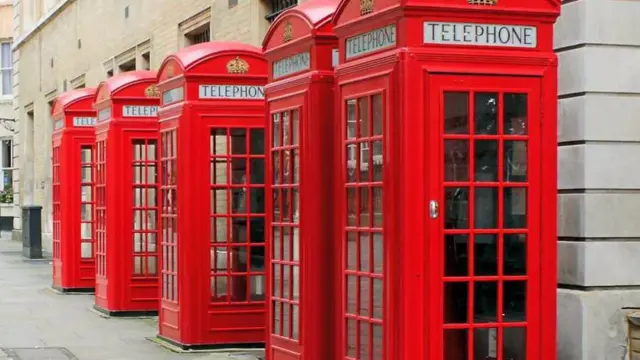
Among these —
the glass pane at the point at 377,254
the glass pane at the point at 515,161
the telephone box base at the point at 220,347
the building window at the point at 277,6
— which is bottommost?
the telephone box base at the point at 220,347

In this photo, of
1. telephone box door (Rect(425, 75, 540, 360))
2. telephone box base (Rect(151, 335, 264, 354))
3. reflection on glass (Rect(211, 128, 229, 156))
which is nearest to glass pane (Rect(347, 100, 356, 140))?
telephone box door (Rect(425, 75, 540, 360))

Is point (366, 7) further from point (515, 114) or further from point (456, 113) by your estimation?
point (515, 114)

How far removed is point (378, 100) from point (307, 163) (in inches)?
53.3

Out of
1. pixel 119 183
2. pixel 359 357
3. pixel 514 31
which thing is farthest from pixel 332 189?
pixel 119 183

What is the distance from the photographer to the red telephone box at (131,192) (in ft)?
48.4

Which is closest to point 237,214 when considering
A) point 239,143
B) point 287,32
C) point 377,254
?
point 239,143

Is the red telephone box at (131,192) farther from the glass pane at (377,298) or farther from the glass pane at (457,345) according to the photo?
the glass pane at (457,345)

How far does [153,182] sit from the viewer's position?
585 inches

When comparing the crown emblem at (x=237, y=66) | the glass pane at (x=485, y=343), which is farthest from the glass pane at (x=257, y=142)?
the glass pane at (x=485, y=343)

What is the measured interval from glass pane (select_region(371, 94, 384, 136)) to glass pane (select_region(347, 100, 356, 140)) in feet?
0.99

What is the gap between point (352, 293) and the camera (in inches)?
321

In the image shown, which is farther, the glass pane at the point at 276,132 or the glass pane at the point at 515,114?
the glass pane at the point at 276,132

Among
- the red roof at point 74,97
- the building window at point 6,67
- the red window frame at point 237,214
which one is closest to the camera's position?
the red window frame at point 237,214

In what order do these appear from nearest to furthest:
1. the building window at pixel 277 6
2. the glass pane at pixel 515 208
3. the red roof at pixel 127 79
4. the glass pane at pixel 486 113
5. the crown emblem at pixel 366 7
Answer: the glass pane at pixel 486 113
the glass pane at pixel 515 208
the crown emblem at pixel 366 7
the red roof at pixel 127 79
the building window at pixel 277 6
